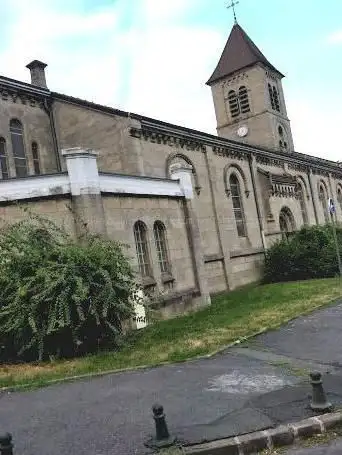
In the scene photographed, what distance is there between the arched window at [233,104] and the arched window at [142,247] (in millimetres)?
28968

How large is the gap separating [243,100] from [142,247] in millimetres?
29541

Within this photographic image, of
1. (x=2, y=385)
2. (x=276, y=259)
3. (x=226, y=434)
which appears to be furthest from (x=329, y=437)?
(x=276, y=259)

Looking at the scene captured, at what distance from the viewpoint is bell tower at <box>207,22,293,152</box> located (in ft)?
137

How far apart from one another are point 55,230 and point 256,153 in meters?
18.4

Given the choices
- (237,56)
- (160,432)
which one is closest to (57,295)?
(160,432)

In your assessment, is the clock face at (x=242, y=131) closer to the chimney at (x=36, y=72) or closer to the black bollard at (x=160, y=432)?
the chimney at (x=36, y=72)

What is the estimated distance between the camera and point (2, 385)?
927cm

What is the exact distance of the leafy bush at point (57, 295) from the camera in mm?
10938

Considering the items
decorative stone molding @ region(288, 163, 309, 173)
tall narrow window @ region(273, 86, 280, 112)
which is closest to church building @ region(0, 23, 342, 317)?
decorative stone molding @ region(288, 163, 309, 173)

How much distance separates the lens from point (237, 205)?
26.7 m

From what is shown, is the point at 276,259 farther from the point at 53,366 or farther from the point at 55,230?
the point at 53,366

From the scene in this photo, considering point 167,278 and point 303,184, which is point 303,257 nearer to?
point 303,184

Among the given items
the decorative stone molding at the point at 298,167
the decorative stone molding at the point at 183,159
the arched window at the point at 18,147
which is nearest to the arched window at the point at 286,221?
the decorative stone molding at the point at 298,167

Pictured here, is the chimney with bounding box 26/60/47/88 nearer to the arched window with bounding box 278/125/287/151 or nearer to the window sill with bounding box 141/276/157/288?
the window sill with bounding box 141/276/157/288
